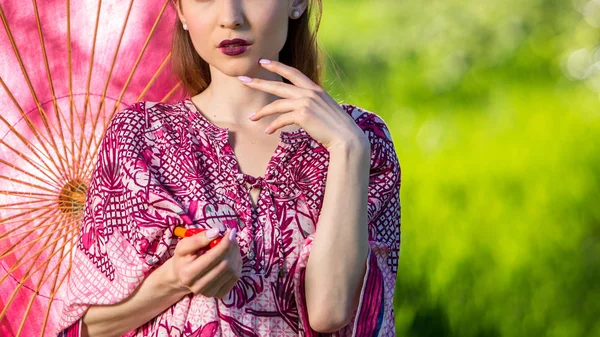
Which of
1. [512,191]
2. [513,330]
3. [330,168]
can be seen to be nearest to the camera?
[330,168]

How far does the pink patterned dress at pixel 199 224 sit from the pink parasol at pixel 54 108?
0.84 ft

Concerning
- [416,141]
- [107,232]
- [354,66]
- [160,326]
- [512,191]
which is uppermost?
[354,66]

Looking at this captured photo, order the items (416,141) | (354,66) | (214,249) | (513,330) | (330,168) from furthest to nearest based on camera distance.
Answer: (354,66) < (416,141) < (513,330) < (330,168) < (214,249)

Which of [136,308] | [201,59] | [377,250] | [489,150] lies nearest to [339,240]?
[377,250]

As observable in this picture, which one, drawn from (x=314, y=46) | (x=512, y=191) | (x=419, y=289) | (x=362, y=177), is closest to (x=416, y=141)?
(x=512, y=191)

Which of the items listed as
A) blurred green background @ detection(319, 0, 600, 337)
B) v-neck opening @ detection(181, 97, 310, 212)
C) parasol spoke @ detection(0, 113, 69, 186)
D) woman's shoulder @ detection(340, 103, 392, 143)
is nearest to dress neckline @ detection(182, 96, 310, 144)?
v-neck opening @ detection(181, 97, 310, 212)

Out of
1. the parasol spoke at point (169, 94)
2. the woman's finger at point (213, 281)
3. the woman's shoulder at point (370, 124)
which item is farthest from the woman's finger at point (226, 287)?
the parasol spoke at point (169, 94)

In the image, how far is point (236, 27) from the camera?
1188mm

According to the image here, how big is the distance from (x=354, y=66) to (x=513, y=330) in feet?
3.65

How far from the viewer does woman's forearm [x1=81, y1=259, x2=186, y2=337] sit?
3.77 ft

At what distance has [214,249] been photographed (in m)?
1.03

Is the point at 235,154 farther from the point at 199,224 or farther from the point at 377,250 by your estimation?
the point at 377,250

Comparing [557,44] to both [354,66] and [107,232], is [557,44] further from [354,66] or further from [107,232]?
[107,232]

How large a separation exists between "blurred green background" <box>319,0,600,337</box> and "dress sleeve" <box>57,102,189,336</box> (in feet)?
3.73
